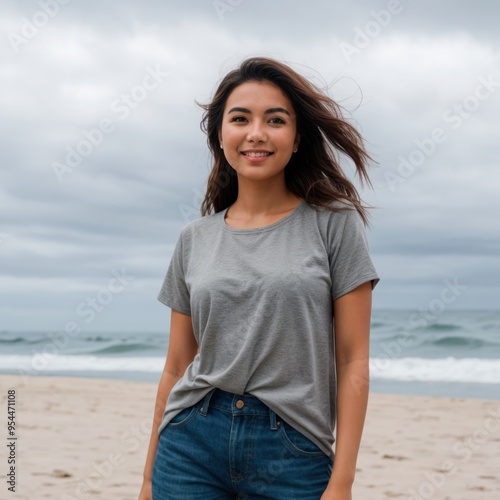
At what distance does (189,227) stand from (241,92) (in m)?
0.48

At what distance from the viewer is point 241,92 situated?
232 cm

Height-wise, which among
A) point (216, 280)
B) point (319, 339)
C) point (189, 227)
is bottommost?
point (319, 339)

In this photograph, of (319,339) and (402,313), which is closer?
(319,339)

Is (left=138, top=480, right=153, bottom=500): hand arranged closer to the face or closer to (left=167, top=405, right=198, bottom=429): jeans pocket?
(left=167, top=405, right=198, bottom=429): jeans pocket

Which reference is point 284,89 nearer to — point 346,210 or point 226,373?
point 346,210

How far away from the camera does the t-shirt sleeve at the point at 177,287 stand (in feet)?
7.93

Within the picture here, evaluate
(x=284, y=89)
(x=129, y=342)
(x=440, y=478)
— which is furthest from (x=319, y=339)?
(x=129, y=342)

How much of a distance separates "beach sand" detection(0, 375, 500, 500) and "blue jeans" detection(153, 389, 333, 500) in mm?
3749

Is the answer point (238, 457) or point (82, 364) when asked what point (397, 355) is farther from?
point (238, 457)

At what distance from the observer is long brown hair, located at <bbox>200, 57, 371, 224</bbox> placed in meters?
2.30

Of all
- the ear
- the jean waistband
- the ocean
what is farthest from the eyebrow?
the ocean

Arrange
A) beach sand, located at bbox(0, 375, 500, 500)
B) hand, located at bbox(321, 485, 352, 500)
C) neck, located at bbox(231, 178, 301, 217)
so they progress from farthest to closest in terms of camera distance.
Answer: beach sand, located at bbox(0, 375, 500, 500) < neck, located at bbox(231, 178, 301, 217) < hand, located at bbox(321, 485, 352, 500)

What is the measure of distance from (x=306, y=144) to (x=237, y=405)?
0.88 m

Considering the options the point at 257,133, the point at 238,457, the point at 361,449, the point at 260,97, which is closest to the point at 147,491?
the point at 238,457
